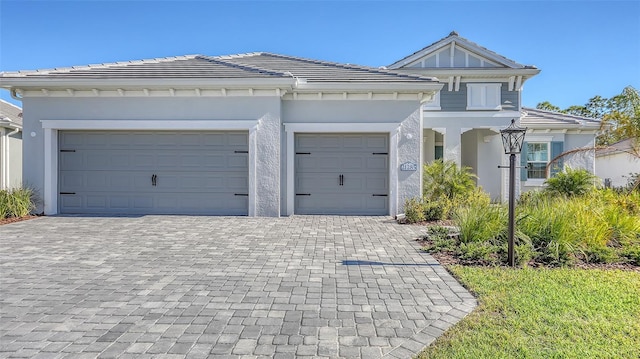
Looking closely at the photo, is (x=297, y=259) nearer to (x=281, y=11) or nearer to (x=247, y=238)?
(x=247, y=238)

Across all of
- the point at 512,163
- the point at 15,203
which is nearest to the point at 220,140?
the point at 15,203

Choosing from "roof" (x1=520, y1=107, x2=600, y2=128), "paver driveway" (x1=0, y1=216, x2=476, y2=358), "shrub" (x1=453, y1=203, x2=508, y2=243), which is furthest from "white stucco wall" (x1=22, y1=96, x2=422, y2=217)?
"roof" (x1=520, y1=107, x2=600, y2=128)

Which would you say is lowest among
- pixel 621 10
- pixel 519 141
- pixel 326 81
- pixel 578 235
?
pixel 578 235

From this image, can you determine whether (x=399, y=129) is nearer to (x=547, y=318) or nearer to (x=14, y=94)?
(x=547, y=318)

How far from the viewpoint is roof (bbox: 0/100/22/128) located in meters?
13.3

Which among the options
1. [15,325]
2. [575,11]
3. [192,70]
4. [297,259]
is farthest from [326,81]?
[15,325]

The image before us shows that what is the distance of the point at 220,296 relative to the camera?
3.86 m

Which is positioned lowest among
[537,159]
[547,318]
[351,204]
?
[547,318]

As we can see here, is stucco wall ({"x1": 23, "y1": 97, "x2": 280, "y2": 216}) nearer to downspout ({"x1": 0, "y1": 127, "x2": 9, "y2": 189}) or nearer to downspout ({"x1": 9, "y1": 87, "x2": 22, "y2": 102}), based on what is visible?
downspout ({"x1": 9, "y1": 87, "x2": 22, "y2": 102})

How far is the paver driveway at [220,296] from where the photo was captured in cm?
283

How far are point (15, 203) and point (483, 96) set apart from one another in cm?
1648

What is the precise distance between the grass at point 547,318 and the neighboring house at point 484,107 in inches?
421

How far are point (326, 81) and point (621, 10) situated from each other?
7.71 m

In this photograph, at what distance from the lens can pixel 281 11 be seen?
31.9 feet
